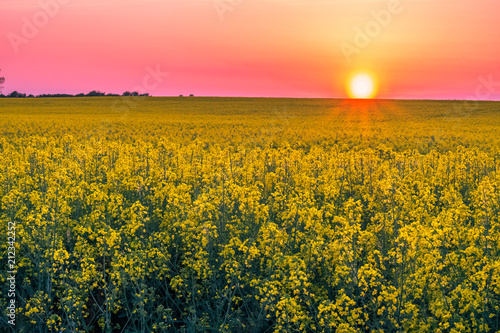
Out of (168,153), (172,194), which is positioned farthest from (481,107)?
(172,194)

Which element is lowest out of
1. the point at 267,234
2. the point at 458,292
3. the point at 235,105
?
the point at 458,292

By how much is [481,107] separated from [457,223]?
7664 centimetres

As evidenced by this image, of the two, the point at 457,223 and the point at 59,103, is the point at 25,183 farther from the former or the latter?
the point at 59,103

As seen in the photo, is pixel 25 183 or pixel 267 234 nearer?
pixel 267 234

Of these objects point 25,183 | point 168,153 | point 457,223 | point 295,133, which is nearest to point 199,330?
point 457,223

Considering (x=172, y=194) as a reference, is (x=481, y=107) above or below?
above

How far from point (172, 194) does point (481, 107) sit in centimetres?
7848

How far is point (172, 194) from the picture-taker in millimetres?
7980

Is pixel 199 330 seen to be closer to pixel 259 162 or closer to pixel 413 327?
pixel 413 327

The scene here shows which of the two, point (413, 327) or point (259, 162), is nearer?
point (413, 327)

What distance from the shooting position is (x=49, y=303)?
687cm

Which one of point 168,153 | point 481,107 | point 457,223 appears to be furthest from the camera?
point 481,107

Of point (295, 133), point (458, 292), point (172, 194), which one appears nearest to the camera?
point (458, 292)

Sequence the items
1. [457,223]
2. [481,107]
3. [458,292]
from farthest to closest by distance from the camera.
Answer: [481,107], [457,223], [458,292]
